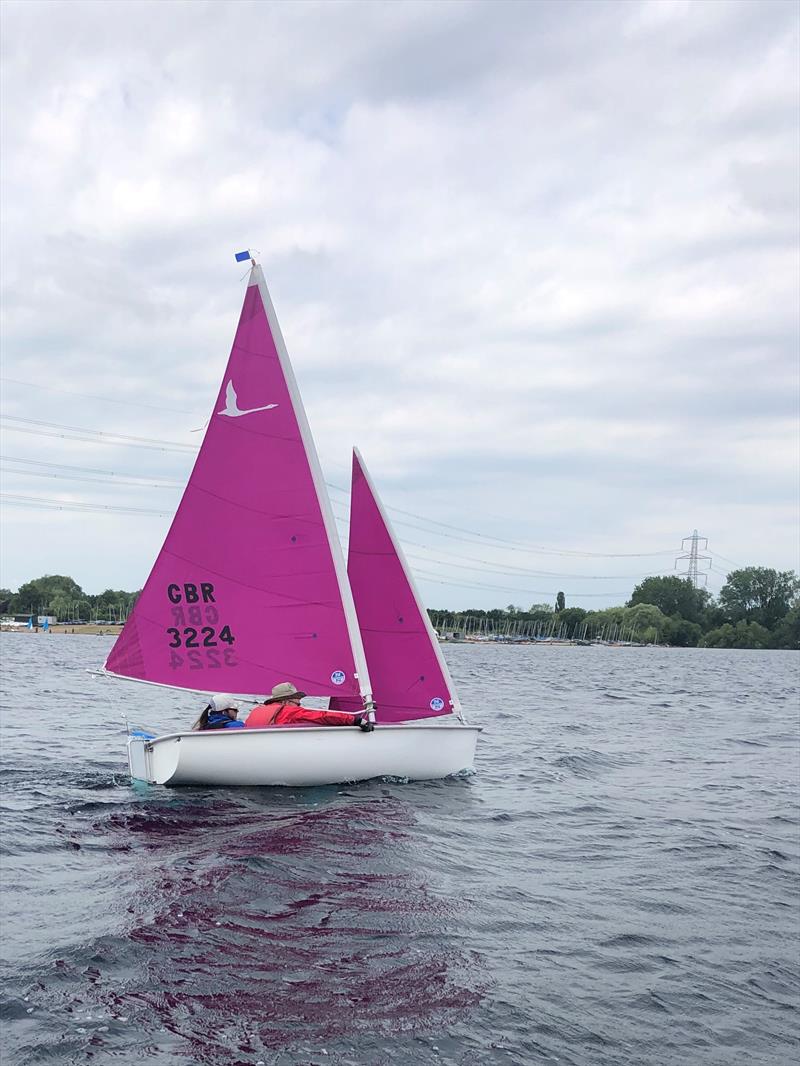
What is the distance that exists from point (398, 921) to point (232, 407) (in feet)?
38.1

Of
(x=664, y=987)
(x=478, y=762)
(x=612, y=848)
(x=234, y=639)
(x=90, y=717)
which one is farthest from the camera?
(x=90, y=717)

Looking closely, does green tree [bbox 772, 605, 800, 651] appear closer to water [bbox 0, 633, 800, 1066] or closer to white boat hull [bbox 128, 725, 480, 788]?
water [bbox 0, 633, 800, 1066]

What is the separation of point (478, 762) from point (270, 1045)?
16.9m

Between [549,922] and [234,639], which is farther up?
[234,639]

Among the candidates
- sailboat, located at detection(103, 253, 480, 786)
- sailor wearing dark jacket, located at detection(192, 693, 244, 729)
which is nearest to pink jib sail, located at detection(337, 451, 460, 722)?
sailboat, located at detection(103, 253, 480, 786)

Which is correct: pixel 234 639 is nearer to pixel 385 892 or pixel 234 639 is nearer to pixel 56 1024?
pixel 385 892

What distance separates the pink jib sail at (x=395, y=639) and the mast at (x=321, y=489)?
2.14 ft

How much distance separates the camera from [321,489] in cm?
1919

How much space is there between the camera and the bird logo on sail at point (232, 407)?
1950cm

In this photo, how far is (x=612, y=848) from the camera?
15031 mm

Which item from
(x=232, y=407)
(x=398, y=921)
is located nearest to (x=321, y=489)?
(x=232, y=407)

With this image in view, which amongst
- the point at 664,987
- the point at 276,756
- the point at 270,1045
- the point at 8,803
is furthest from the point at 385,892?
the point at 8,803

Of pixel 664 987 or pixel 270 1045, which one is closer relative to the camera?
pixel 270 1045

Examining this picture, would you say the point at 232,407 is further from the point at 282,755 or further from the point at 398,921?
the point at 398,921
